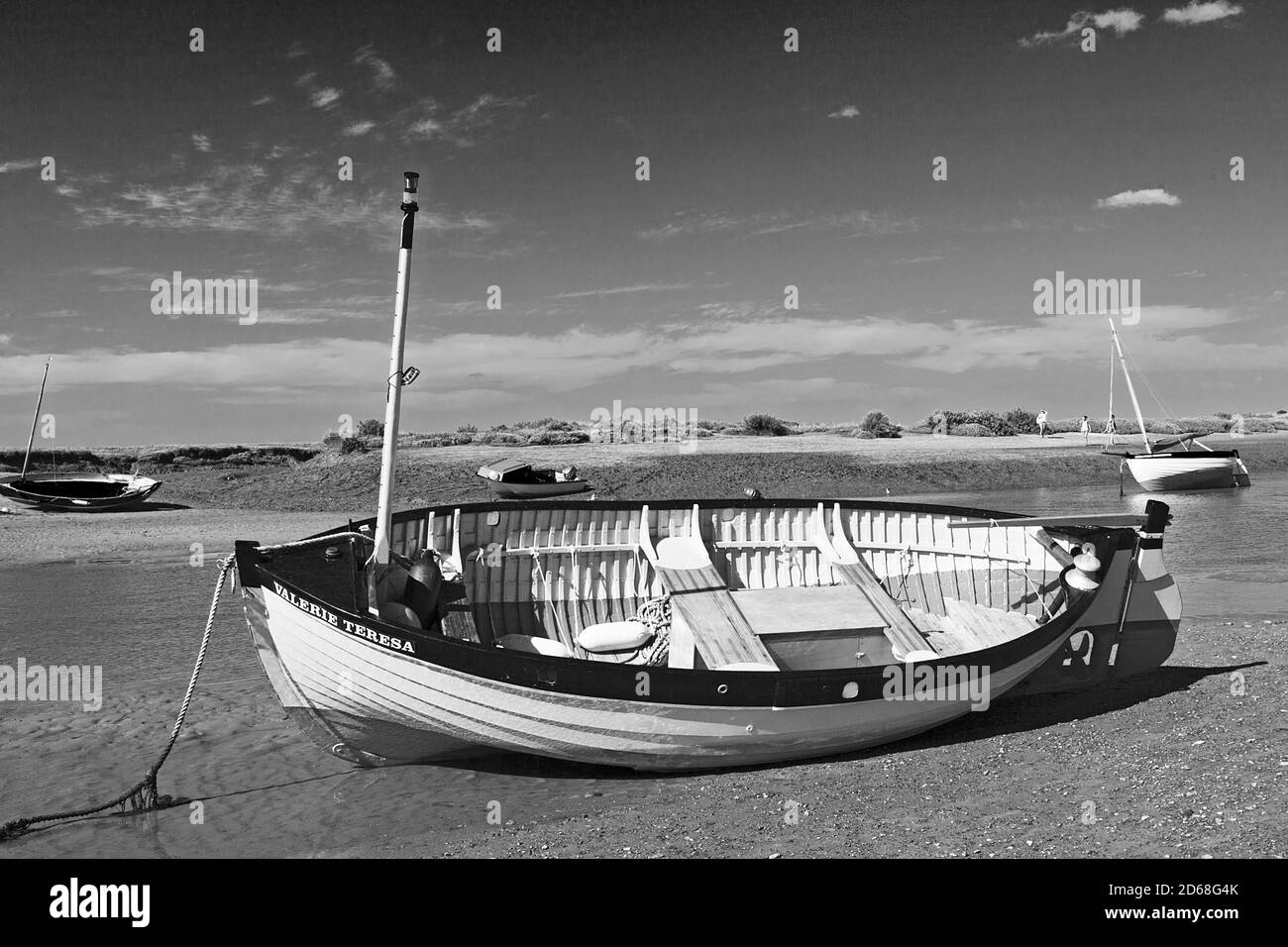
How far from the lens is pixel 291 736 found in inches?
484

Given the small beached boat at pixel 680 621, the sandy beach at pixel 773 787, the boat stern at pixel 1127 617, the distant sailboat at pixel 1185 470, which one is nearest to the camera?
the sandy beach at pixel 773 787

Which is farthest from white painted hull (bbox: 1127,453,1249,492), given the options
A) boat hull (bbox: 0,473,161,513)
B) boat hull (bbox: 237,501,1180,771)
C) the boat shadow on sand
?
boat hull (bbox: 0,473,161,513)

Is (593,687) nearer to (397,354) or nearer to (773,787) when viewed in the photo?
(773,787)

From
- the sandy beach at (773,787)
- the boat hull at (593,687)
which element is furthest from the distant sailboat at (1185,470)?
the boat hull at (593,687)

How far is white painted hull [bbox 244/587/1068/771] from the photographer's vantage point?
9.71 meters

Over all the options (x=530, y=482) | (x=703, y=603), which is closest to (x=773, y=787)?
(x=703, y=603)

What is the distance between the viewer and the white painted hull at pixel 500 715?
9.71 m

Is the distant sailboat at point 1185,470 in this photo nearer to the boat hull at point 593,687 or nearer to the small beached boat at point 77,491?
the boat hull at point 593,687

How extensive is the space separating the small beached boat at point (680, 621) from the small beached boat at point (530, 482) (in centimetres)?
2094

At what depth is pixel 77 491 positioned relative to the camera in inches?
1435

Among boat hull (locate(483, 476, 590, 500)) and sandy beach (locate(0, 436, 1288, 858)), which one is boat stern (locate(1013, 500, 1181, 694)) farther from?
boat hull (locate(483, 476, 590, 500))

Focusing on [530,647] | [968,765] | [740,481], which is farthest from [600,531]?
[740,481]

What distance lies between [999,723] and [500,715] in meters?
6.04
